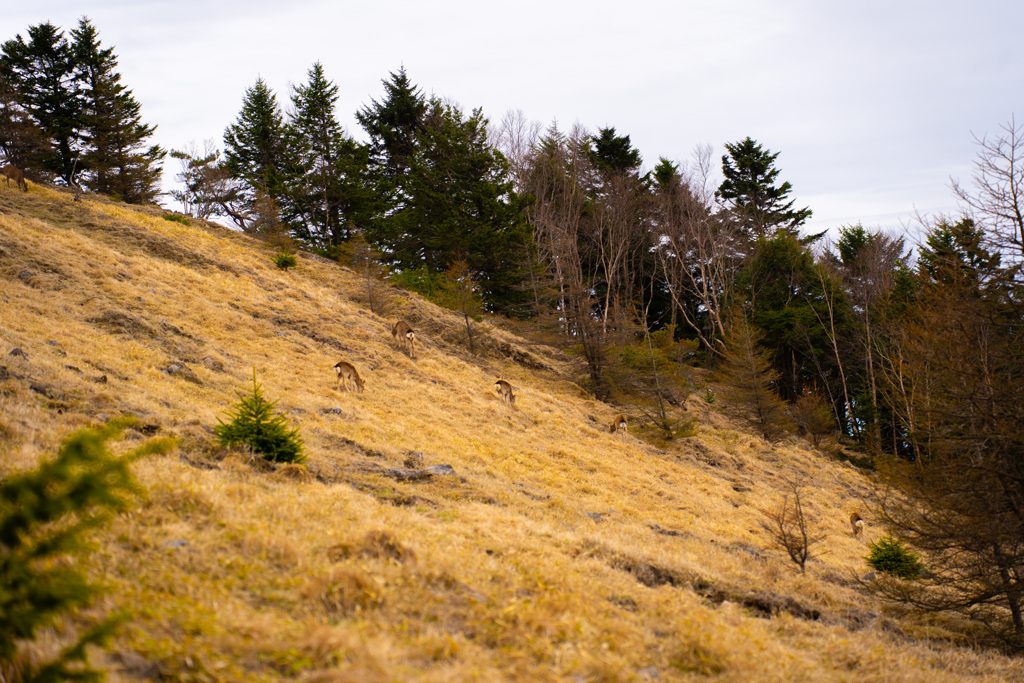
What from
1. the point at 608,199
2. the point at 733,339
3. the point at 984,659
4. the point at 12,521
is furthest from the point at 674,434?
the point at 12,521

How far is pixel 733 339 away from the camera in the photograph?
33000 millimetres

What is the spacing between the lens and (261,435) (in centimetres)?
909

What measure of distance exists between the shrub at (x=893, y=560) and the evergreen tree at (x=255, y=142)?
46.1 metres

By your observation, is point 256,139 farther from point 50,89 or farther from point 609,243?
point 609,243

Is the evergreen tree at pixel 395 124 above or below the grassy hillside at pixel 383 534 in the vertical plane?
above

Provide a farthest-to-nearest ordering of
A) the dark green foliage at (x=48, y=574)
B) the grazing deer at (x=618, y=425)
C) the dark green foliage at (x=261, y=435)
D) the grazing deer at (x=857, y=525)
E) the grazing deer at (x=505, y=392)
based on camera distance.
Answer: the grazing deer at (x=618, y=425) → the grazing deer at (x=505, y=392) → the grazing deer at (x=857, y=525) → the dark green foliage at (x=261, y=435) → the dark green foliage at (x=48, y=574)

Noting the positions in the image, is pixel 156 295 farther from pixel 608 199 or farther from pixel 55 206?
pixel 608 199

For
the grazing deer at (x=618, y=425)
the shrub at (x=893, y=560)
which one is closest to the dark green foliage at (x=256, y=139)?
the grazing deer at (x=618, y=425)

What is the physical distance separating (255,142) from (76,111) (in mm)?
11946

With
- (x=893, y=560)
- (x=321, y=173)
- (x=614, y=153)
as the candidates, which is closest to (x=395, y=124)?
(x=321, y=173)

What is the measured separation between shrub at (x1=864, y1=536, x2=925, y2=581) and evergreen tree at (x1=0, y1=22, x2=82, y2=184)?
154 ft

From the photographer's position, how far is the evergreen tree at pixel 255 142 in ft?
151

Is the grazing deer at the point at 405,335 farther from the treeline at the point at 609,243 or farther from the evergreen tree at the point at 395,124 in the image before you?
the evergreen tree at the point at 395,124

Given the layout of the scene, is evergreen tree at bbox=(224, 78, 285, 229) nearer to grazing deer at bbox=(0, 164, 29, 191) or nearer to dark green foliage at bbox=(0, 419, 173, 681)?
grazing deer at bbox=(0, 164, 29, 191)
